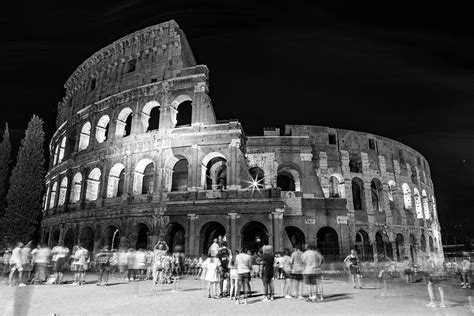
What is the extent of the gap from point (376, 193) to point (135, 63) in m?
Answer: 24.3

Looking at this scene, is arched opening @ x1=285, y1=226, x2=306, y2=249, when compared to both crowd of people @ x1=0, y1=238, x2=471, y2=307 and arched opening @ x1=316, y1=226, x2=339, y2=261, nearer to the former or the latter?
arched opening @ x1=316, y1=226, x2=339, y2=261

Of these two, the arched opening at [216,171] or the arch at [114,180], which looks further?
the arched opening at [216,171]

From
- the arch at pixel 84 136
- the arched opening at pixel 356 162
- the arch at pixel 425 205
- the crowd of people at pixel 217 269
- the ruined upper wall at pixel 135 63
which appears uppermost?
the ruined upper wall at pixel 135 63

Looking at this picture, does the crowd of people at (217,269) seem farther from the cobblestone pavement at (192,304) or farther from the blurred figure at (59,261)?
the cobblestone pavement at (192,304)

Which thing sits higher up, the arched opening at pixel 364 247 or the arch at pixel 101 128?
the arch at pixel 101 128

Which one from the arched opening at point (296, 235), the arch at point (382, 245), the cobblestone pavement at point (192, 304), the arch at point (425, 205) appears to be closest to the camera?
the cobblestone pavement at point (192, 304)

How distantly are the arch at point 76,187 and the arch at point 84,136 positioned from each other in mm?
2300

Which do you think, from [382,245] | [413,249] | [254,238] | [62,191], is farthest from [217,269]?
[413,249]

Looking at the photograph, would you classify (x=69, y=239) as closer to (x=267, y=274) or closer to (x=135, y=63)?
(x=135, y=63)

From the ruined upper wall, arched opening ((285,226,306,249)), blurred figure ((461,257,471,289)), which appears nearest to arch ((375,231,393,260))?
arched opening ((285,226,306,249))

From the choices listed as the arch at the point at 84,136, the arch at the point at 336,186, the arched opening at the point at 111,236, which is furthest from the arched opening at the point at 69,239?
the arch at the point at 336,186

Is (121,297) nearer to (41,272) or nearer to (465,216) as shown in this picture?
(41,272)

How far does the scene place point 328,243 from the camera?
23.5 meters

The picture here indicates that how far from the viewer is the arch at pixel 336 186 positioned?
27453mm
